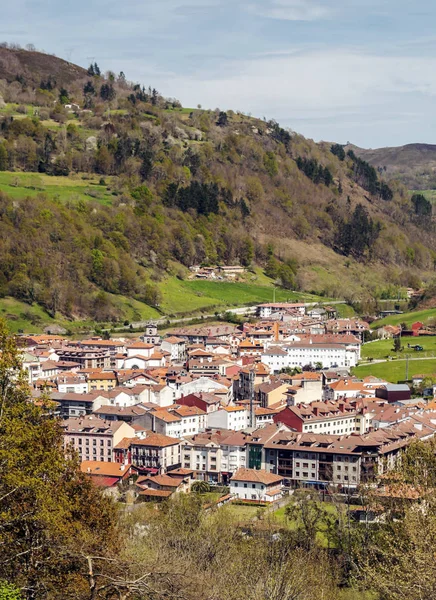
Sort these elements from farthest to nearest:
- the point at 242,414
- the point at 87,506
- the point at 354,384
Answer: the point at 354,384 → the point at 242,414 → the point at 87,506

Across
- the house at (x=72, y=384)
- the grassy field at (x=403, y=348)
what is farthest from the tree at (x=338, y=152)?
the house at (x=72, y=384)

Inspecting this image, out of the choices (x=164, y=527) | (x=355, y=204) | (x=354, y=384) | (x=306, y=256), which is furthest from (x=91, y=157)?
(x=164, y=527)

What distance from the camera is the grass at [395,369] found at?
217ft

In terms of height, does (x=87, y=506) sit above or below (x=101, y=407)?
above

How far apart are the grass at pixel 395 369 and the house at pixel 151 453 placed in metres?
23.6

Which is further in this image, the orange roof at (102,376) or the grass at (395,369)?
the grass at (395,369)

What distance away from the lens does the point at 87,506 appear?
18.0 m

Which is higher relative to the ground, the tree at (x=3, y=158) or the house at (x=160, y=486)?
the tree at (x=3, y=158)

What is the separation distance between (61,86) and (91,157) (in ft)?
154

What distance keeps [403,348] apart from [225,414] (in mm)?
30607

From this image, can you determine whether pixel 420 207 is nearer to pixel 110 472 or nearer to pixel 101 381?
pixel 101 381

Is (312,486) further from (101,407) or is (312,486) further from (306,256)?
(306,256)

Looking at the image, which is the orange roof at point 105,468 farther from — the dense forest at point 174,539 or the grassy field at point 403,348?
the grassy field at point 403,348

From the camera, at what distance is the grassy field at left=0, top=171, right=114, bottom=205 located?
106875mm
